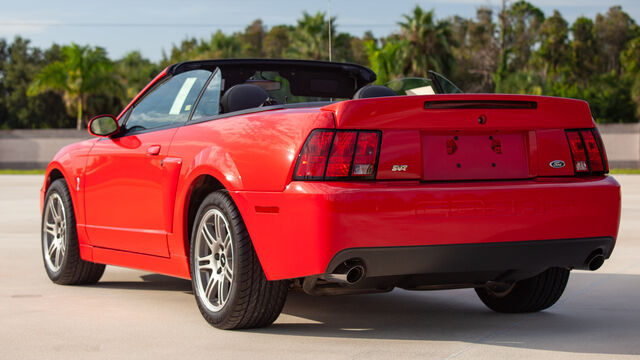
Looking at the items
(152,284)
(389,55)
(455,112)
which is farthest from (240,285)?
(389,55)

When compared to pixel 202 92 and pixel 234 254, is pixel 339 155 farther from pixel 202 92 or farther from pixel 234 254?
pixel 202 92

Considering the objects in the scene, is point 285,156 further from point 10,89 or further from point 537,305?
point 10,89

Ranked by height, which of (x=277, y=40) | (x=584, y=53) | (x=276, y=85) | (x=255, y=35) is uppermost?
(x=255, y=35)

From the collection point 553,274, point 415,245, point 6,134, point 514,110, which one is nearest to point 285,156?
point 415,245

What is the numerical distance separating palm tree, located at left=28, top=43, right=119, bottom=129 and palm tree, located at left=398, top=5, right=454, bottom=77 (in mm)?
21284

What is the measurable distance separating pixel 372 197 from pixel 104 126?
2.73m

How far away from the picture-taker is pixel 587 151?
5004 millimetres

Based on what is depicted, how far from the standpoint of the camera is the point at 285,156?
14.9 feet

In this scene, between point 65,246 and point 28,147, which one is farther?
point 28,147

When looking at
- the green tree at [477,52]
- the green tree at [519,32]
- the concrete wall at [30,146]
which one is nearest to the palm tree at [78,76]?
the concrete wall at [30,146]

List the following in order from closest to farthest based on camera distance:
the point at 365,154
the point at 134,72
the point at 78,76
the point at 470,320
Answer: the point at 365,154, the point at 470,320, the point at 78,76, the point at 134,72

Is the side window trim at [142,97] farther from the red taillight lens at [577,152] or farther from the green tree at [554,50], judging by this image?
the green tree at [554,50]

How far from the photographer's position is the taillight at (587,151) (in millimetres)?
4953

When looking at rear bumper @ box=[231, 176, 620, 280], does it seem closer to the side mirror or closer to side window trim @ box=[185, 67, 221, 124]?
side window trim @ box=[185, 67, 221, 124]
